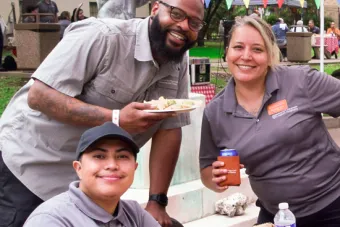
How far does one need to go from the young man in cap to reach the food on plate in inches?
16.1

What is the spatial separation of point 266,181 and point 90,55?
1.08 m

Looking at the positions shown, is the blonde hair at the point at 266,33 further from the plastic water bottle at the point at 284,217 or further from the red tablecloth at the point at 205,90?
the red tablecloth at the point at 205,90

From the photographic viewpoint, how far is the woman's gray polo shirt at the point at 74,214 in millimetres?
2371

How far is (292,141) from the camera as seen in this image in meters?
3.13

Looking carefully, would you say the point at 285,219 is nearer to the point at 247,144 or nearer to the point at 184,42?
the point at 247,144

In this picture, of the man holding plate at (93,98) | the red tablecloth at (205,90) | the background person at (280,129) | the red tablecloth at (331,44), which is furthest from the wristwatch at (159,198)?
the red tablecloth at (331,44)

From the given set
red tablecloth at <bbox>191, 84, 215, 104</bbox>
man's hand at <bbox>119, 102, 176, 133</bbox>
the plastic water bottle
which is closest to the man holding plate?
man's hand at <bbox>119, 102, 176, 133</bbox>

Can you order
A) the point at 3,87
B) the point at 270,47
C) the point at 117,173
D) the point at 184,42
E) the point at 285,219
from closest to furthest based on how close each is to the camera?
the point at 117,173 → the point at 285,219 → the point at 184,42 → the point at 270,47 → the point at 3,87

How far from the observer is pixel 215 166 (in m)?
3.08

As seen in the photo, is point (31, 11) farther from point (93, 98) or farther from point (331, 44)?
point (93, 98)

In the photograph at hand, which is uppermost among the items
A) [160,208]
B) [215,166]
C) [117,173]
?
[117,173]

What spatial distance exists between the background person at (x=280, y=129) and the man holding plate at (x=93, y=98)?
0.30 meters

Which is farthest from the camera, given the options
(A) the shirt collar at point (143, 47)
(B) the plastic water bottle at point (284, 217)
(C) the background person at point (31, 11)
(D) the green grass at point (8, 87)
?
(C) the background person at point (31, 11)

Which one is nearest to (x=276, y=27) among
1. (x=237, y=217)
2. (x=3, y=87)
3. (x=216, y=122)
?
(x=3, y=87)
